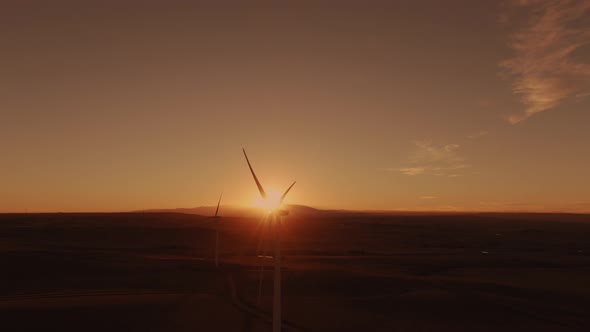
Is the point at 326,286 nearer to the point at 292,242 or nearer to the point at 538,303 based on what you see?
the point at 538,303

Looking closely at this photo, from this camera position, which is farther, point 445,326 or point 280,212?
point 445,326

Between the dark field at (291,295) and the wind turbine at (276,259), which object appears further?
the dark field at (291,295)

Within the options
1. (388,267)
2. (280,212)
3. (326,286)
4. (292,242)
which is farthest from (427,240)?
(280,212)

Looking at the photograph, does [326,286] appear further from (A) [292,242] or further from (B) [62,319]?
(A) [292,242]

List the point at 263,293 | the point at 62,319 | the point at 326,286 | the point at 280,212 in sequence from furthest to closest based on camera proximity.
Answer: the point at 326,286 → the point at 263,293 → the point at 62,319 → the point at 280,212

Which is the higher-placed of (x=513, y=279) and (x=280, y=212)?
(x=280, y=212)

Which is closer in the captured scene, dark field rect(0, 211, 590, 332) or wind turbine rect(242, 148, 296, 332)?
wind turbine rect(242, 148, 296, 332)

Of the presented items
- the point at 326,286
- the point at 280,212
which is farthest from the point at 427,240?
the point at 280,212

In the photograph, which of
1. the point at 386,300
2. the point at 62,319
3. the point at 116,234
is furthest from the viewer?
the point at 116,234

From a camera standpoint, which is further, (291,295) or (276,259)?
(291,295)
